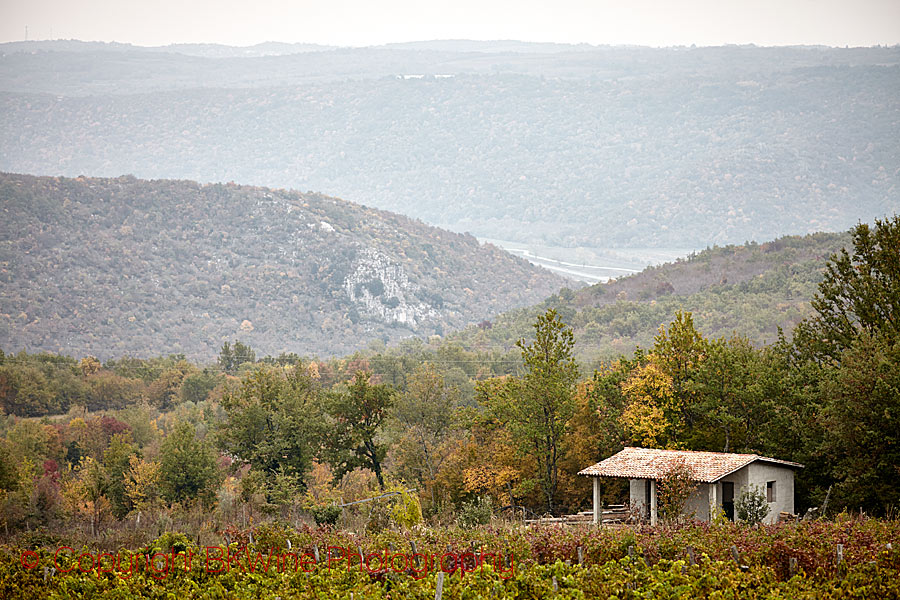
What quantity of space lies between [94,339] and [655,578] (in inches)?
5737

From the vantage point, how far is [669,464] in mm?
29203

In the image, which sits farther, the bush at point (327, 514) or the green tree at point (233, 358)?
the green tree at point (233, 358)

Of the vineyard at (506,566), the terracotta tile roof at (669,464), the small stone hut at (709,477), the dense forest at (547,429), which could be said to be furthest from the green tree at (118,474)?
the terracotta tile roof at (669,464)

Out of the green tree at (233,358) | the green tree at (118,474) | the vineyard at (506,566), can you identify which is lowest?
the green tree at (118,474)

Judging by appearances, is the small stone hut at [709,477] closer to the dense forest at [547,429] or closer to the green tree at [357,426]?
the dense forest at [547,429]

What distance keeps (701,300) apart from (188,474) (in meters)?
81.4

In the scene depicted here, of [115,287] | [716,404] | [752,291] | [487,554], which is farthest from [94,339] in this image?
[487,554]

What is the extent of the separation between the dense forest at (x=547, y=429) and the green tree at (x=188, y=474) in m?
0.09

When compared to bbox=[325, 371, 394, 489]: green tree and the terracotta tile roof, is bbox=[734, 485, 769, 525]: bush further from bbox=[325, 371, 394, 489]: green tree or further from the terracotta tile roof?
bbox=[325, 371, 394, 489]: green tree

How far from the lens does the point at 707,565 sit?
1605 cm

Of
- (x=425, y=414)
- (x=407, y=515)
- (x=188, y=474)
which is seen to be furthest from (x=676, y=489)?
(x=188, y=474)

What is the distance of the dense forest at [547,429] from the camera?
3022 centimetres

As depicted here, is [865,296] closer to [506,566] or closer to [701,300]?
[506,566]

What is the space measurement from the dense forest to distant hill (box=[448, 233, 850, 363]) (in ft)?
154
